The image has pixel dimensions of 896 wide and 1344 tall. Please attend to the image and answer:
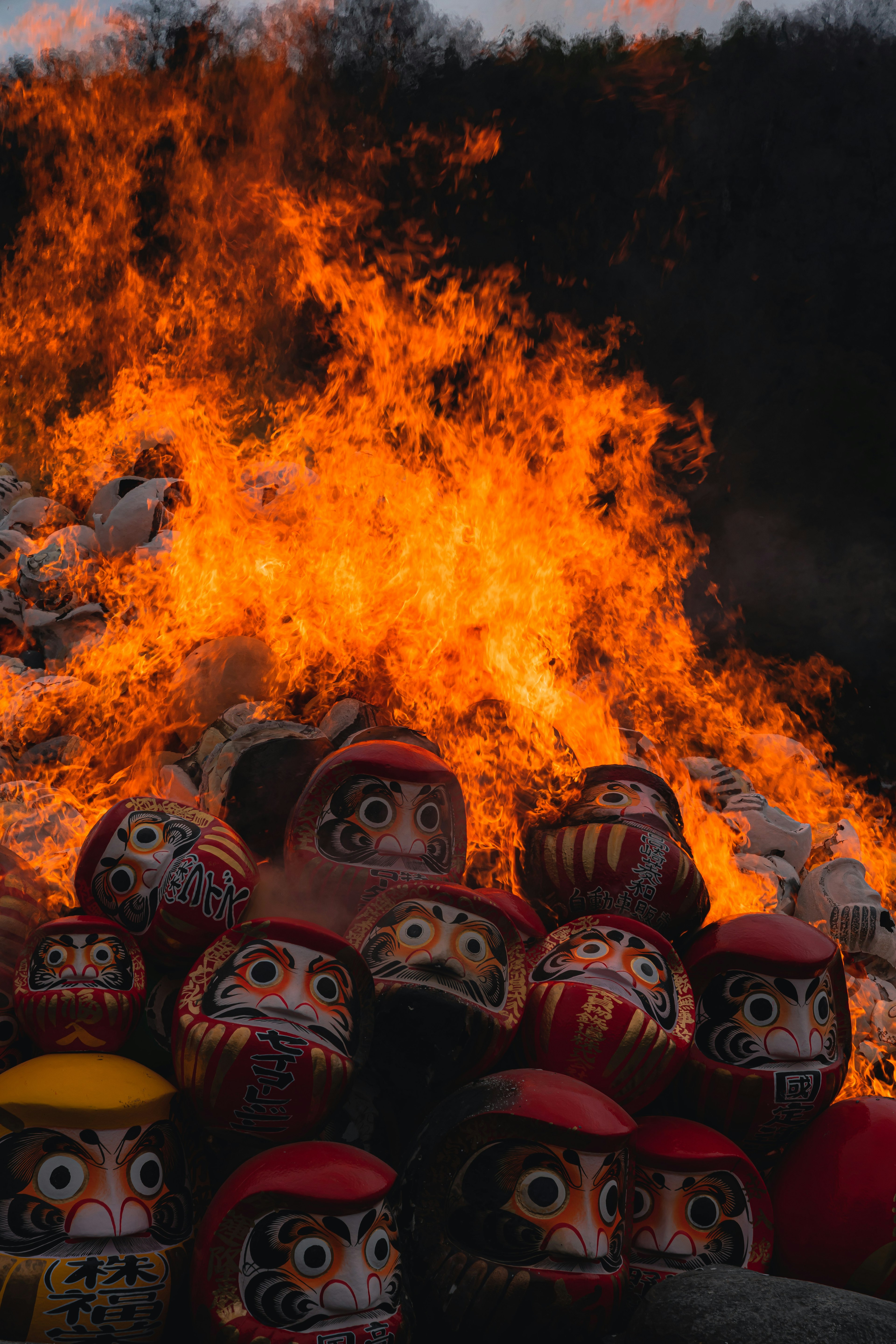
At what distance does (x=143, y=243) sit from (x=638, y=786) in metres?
7.19

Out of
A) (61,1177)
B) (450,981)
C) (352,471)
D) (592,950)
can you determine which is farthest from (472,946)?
(352,471)

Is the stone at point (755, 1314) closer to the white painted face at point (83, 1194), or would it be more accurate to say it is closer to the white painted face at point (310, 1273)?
the white painted face at point (310, 1273)

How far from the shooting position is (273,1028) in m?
2.90

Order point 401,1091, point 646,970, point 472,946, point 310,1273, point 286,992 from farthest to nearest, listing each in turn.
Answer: point 646,970 → point 472,946 → point 401,1091 → point 286,992 → point 310,1273

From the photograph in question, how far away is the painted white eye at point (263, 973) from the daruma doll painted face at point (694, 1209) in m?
1.30

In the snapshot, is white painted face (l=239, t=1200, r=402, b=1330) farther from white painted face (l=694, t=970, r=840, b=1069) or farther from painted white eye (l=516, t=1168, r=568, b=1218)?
white painted face (l=694, t=970, r=840, b=1069)

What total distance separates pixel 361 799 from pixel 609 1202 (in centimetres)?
176

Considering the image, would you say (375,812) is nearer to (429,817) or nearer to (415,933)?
(429,817)

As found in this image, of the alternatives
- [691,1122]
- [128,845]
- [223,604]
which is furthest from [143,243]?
[691,1122]

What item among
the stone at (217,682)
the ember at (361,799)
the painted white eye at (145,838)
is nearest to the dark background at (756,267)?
the ember at (361,799)

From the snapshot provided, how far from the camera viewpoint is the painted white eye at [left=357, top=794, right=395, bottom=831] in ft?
13.0

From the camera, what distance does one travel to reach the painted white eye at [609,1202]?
2.81m

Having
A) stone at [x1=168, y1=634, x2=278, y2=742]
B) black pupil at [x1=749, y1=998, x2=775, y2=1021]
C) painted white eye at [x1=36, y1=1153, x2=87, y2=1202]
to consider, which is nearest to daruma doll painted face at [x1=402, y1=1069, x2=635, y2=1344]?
black pupil at [x1=749, y1=998, x2=775, y2=1021]

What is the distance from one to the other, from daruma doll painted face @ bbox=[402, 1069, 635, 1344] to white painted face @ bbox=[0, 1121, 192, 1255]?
2.43 feet
